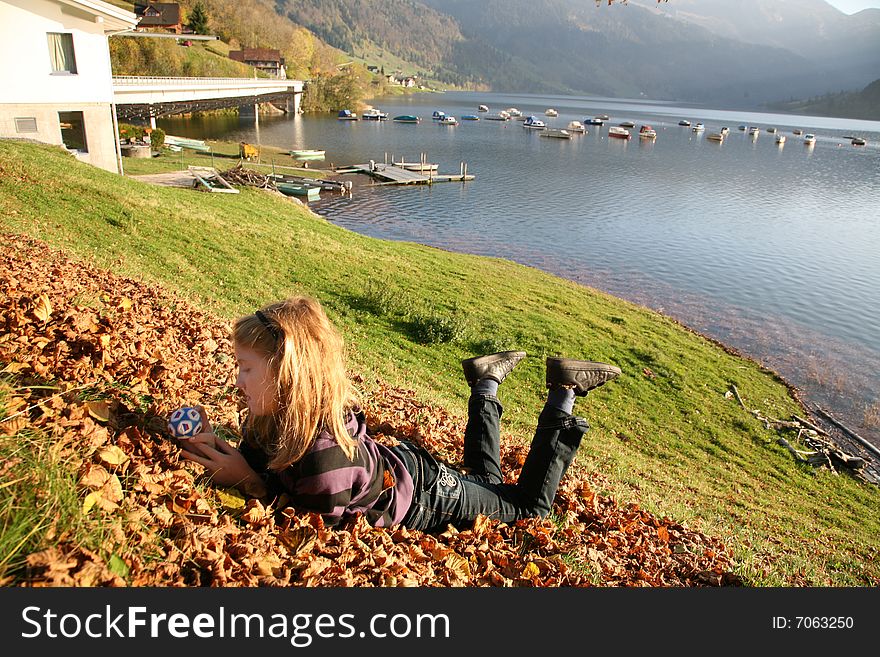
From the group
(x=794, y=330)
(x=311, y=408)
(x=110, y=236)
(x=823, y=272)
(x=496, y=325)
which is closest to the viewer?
(x=311, y=408)

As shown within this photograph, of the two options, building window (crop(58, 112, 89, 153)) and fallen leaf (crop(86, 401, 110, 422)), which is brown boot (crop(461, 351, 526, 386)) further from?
building window (crop(58, 112, 89, 153))

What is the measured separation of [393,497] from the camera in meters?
4.20

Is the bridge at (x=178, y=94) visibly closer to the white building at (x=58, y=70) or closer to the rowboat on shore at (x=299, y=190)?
the white building at (x=58, y=70)

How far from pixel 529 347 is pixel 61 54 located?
26.0 meters

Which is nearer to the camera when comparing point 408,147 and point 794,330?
point 794,330

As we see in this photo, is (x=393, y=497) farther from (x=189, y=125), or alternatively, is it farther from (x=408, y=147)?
(x=189, y=125)

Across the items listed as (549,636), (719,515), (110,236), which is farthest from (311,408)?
(110,236)

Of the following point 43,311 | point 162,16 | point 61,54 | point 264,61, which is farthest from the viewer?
point 264,61

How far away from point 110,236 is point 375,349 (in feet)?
23.3

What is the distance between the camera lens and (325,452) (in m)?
3.65

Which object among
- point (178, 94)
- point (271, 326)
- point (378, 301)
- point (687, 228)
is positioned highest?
point (178, 94)

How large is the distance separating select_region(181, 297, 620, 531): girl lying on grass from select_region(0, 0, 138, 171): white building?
1112 inches

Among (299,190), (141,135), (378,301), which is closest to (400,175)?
(299,190)

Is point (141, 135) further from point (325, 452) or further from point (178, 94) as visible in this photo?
point (325, 452)
